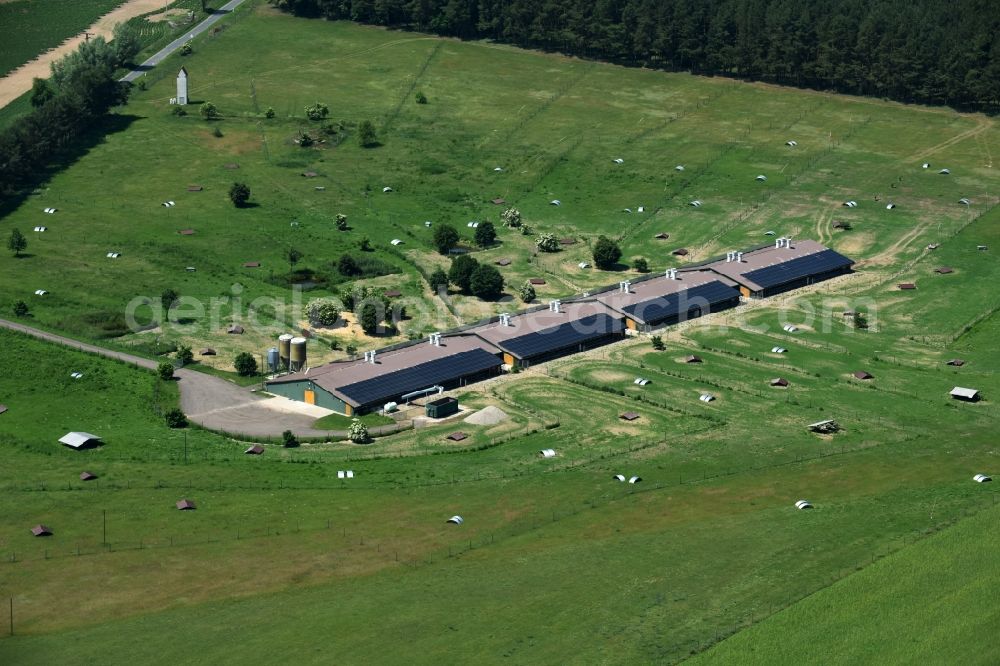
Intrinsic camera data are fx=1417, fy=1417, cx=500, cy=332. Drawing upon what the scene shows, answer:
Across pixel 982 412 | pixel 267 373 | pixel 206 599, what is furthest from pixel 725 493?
pixel 267 373

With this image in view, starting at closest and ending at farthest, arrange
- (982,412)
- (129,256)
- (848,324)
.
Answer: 1. (982,412)
2. (848,324)
3. (129,256)

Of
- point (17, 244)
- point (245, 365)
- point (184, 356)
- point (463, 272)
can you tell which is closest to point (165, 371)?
point (184, 356)

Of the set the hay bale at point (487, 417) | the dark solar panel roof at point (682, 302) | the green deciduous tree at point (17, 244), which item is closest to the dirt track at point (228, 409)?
the hay bale at point (487, 417)

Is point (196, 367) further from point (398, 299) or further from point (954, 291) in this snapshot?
point (954, 291)

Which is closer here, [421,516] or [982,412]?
[421,516]

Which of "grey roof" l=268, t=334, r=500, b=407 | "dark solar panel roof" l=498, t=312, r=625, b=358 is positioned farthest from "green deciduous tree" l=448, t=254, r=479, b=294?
"grey roof" l=268, t=334, r=500, b=407

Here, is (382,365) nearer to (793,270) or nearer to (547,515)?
(547,515)

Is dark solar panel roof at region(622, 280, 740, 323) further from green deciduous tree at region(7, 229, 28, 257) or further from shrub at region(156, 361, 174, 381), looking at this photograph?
green deciduous tree at region(7, 229, 28, 257)
